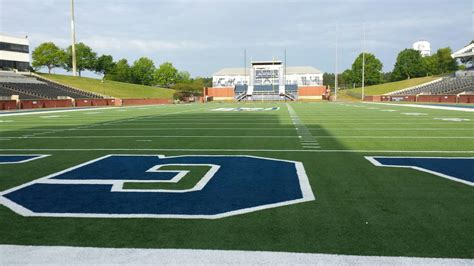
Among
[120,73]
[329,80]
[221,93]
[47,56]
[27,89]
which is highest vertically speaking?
[47,56]

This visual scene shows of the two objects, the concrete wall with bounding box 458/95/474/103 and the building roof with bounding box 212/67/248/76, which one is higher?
the building roof with bounding box 212/67/248/76

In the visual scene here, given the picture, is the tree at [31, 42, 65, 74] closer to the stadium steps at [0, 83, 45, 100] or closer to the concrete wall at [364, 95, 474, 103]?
the stadium steps at [0, 83, 45, 100]

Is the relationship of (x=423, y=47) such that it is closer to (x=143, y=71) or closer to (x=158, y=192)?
(x=143, y=71)

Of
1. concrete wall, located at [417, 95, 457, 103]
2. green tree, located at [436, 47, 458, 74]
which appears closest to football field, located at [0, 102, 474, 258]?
concrete wall, located at [417, 95, 457, 103]

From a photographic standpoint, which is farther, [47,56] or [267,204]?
[47,56]

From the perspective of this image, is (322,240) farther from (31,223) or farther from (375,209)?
(31,223)

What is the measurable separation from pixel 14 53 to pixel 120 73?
4766cm

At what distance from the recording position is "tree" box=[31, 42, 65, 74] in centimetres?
9181

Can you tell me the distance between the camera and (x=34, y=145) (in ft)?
33.1

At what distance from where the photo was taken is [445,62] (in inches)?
4291

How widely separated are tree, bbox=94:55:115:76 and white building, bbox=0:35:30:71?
4455cm

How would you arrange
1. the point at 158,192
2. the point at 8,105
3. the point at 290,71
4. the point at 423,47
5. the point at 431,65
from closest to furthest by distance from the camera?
the point at 158,192 < the point at 8,105 < the point at 290,71 < the point at 431,65 < the point at 423,47

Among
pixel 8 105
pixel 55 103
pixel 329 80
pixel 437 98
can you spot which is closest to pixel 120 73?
pixel 55 103

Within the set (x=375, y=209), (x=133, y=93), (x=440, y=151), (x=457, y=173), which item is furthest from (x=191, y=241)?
(x=133, y=93)
